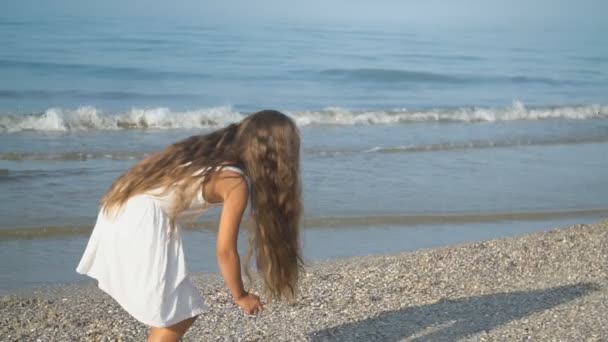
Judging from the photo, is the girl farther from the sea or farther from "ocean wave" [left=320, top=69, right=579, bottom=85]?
"ocean wave" [left=320, top=69, right=579, bottom=85]

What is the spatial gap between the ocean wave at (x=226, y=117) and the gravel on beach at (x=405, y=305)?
28.9 ft

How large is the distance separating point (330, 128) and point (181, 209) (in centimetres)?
1197

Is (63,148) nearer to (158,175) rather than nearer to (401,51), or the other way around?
(158,175)

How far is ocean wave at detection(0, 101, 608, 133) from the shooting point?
48.2 feet

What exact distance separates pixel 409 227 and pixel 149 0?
62549 mm

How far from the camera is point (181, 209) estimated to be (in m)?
3.65

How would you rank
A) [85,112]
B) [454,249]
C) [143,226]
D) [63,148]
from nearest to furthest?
[143,226]
[454,249]
[63,148]
[85,112]

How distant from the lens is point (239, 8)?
6812cm

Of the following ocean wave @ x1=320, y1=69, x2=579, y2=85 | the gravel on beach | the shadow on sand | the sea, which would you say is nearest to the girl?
the gravel on beach

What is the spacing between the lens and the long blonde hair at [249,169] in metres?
3.65

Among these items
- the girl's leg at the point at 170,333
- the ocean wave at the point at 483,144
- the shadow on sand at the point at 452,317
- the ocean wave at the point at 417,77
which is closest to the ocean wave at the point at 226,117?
the ocean wave at the point at 483,144

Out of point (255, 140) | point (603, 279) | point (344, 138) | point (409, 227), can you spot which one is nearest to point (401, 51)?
point (344, 138)

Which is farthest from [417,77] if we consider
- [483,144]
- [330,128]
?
[483,144]

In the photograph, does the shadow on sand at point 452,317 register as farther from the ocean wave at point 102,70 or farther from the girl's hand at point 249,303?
the ocean wave at point 102,70
